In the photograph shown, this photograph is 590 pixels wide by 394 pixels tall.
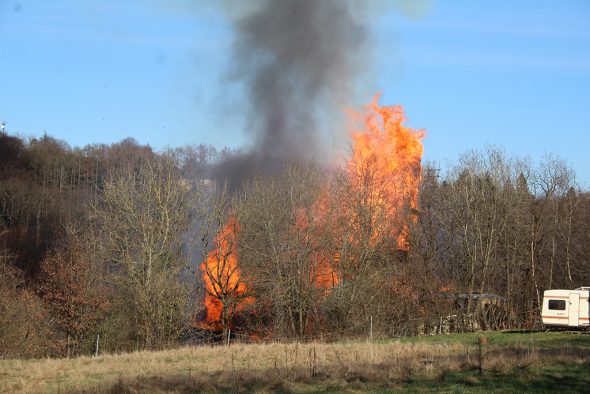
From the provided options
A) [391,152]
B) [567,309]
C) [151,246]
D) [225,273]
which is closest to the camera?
[567,309]

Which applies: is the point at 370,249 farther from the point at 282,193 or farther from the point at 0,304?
the point at 0,304

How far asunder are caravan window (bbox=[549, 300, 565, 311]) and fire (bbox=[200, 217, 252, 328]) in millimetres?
17649

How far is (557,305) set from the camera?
3638cm

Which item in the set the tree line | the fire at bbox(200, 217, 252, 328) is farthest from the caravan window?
the fire at bbox(200, 217, 252, 328)

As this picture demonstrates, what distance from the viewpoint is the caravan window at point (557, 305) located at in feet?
119

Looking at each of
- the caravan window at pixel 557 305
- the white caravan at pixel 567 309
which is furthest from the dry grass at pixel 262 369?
the caravan window at pixel 557 305

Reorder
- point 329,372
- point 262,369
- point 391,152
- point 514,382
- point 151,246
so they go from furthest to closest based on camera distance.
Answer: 1. point 391,152
2. point 151,246
3. point 262,369
4. point 329,372
5. point 514,382

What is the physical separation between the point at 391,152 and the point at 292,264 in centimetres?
1201

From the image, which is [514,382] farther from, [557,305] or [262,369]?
[557,305]

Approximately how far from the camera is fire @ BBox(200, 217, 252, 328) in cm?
4191

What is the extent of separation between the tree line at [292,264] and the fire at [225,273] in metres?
0.13

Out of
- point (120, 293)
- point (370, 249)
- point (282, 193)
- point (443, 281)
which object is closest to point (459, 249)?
point (443, 281)

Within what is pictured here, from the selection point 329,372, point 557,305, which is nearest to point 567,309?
point 557,305

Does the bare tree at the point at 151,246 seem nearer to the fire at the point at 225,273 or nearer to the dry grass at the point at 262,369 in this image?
the fire at the point at 225,273
